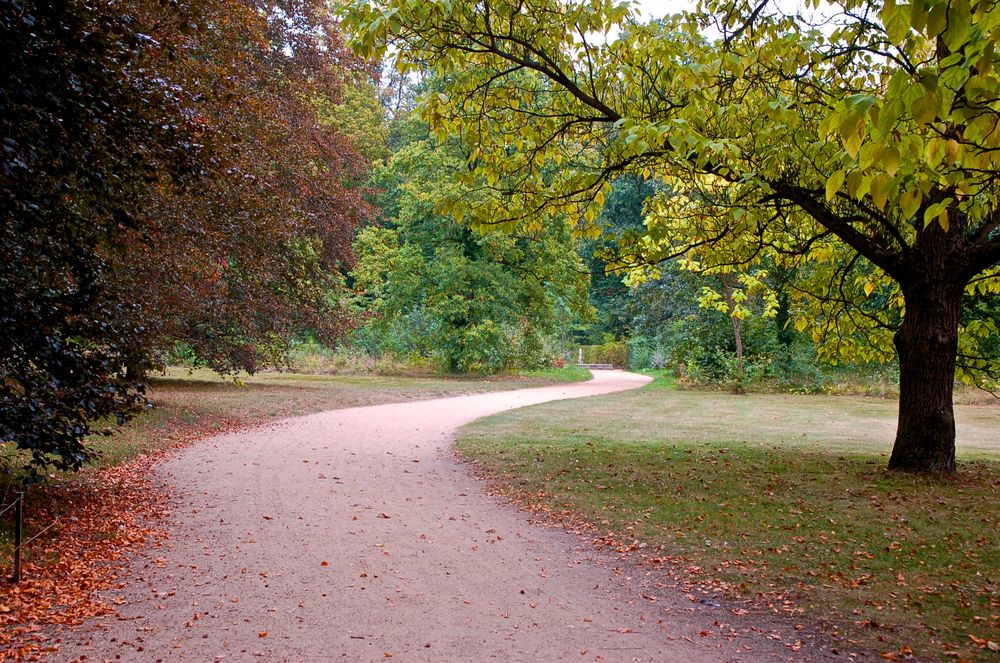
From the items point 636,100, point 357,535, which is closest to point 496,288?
point 636,100

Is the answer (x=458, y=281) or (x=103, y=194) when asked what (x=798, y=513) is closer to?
(x=103, y=194)

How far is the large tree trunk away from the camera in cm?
824

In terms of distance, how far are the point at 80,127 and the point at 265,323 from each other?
11.2 meters

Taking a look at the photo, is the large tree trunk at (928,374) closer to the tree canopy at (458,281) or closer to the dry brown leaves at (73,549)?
the dry brown leaves at (73,549)

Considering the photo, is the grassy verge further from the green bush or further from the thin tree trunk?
the green bush

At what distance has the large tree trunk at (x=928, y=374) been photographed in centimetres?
824

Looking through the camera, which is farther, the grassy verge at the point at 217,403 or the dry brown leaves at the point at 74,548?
the grassy verge at the point at 217,403

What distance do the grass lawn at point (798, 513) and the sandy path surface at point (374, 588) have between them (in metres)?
0.72

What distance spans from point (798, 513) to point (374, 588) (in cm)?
453

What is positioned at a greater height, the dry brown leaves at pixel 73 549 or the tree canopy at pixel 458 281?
the tree canopy at pixel 458 281

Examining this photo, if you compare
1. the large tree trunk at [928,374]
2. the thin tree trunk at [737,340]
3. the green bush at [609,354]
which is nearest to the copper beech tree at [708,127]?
the large tree trunk at [928,374]

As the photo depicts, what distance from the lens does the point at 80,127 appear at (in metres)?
4.64

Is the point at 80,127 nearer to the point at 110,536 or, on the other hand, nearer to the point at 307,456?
the point at 110,536

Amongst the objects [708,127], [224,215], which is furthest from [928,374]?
[224,215]
